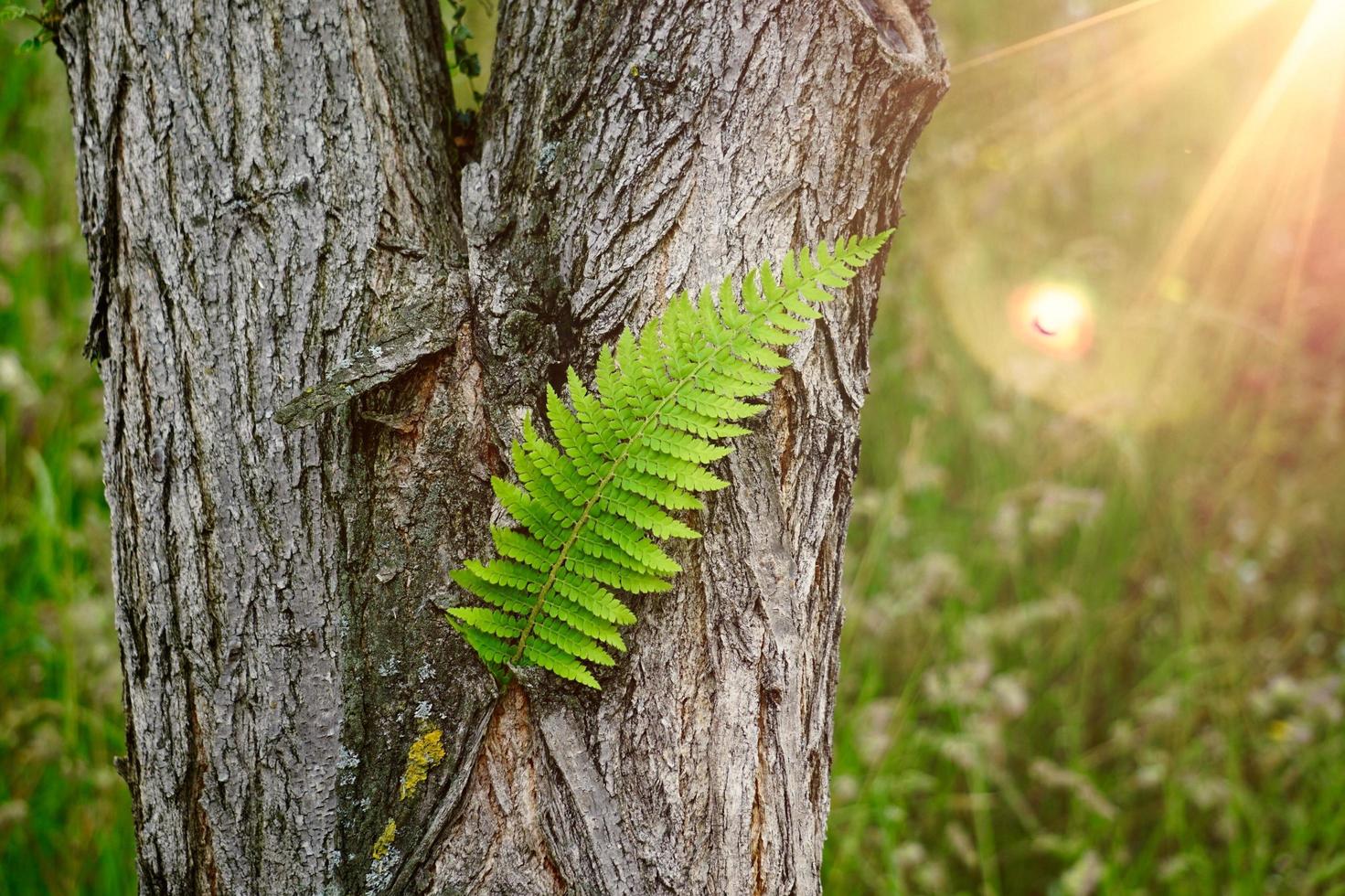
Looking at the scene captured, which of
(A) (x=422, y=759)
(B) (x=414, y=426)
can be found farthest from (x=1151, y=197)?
(A) (x=422, y=759)

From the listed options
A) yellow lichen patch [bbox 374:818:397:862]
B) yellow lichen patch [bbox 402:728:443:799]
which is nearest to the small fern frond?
yellow lichen patch [bbox 402:728:443:799]

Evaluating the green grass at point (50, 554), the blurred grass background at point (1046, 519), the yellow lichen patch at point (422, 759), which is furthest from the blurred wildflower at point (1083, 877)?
the green grass at point (50, 554)

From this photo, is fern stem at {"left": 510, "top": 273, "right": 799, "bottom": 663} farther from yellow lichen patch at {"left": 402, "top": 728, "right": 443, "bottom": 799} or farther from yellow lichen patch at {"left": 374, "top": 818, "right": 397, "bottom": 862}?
yellow lichen patch at {"left": 374, "top": 818, "right": 397, "bottom": 862}

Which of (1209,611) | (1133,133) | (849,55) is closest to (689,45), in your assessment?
(849,55)

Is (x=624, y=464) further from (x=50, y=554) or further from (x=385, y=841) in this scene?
(x=50, y=554)

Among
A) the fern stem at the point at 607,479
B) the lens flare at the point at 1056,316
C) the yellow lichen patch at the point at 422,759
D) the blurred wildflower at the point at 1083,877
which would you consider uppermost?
the lens flare at the point at 1056,316

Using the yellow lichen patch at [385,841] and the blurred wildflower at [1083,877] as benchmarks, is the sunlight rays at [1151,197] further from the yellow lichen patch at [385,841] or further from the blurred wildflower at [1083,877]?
the yellow lichen patch at [385,841]

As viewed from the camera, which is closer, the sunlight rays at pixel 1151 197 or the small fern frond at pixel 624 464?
the small fern frond at pixel 624 464
